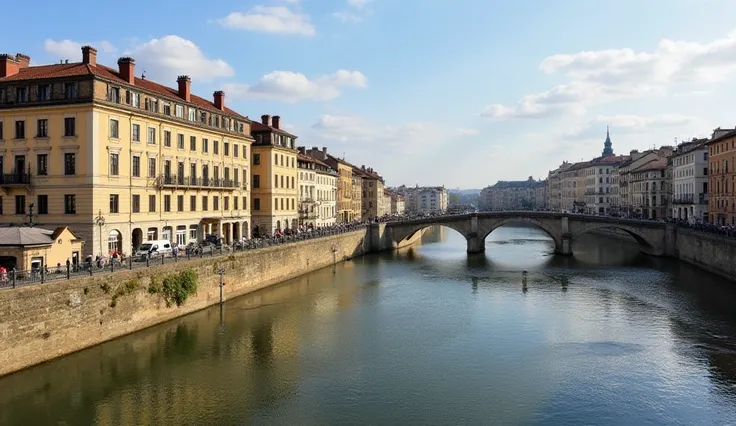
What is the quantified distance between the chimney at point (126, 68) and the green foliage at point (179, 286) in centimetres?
1552

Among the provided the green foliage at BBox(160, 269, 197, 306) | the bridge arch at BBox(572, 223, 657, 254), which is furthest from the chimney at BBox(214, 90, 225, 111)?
the bridge arch at BBox(572, 223, 657, 254)

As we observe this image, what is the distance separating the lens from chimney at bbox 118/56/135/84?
140ft

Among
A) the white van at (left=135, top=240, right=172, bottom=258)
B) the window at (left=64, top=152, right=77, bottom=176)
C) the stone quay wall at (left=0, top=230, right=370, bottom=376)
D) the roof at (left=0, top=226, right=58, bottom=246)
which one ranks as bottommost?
the stone quay wall at (left=0, top=230, right=370, bottom=376)

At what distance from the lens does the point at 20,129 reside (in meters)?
39.5

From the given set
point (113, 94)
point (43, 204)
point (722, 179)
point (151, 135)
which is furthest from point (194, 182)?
point (722, 179)

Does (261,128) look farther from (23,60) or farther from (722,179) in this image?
(722,179)

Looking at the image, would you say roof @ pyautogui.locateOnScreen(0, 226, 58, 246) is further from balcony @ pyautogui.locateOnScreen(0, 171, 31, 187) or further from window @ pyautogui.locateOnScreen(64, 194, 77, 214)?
balcony @ pyautogui.locateOnScreen(0, 171, 31, 187)

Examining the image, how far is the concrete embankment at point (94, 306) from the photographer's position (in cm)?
2475

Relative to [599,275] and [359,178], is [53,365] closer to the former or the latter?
[599,275]

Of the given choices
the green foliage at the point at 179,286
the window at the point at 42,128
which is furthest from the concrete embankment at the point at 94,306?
the window at the point at 42,128

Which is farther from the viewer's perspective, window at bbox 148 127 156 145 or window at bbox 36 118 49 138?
window at bbox 148 127 156 145

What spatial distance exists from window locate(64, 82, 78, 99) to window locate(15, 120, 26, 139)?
3.97 meters

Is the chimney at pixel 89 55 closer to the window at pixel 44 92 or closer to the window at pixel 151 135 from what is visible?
the window at pixel 44 92

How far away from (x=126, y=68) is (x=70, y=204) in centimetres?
1084
